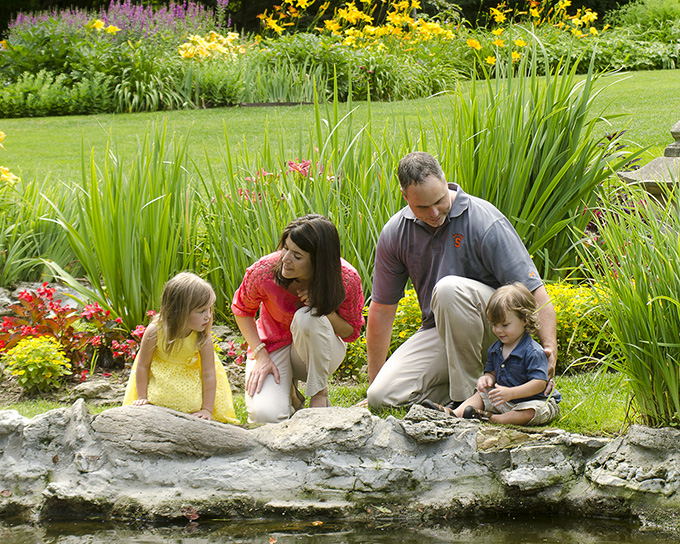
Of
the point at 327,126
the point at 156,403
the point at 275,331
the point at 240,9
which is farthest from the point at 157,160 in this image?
the point at 240,9

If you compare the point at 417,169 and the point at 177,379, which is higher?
the point at 417,169

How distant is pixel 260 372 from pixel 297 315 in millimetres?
364

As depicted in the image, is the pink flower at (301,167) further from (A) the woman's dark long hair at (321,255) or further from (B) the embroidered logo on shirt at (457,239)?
(B) the embroidered logo on shirt at (457,239)

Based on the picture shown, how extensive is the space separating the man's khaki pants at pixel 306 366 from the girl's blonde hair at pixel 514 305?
2.69 ft

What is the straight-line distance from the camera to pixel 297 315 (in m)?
3.56

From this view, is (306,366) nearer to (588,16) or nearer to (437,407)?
(437,407)

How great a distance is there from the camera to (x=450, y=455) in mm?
3066

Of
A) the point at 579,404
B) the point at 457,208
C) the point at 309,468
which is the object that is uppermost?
the point at 457,208

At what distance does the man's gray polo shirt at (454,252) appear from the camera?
3.47 meters

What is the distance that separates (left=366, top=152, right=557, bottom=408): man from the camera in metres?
3.40

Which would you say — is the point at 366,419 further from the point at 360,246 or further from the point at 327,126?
the point at 327,126

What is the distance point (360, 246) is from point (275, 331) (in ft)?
3.30

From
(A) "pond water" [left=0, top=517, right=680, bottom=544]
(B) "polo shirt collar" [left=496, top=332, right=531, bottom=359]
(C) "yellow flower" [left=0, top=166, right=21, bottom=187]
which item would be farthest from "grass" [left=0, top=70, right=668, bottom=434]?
(A) "pond water" [left=0, top=517, right=680, bottom=544]

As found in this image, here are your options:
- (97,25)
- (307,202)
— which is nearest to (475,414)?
(307,202)
